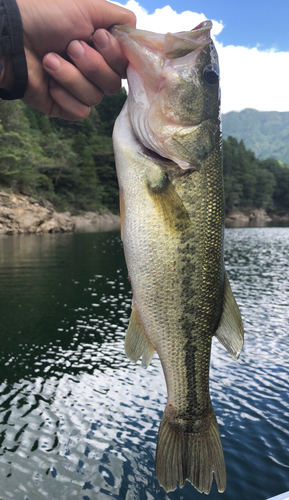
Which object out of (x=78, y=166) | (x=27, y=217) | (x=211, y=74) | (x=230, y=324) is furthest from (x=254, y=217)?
(x=211, y=74)

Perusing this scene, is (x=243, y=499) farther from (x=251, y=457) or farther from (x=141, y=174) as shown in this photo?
(x=141, y=174)

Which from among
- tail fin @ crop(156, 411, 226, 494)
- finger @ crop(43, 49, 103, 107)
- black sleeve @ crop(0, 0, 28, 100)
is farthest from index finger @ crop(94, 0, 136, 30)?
tail fin @ crop(156, 411, 226, 494)

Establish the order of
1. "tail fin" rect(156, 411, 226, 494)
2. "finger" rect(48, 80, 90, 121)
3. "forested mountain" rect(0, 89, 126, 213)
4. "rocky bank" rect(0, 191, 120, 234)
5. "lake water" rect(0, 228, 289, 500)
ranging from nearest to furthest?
"tail fin" rect(156, 411, 226, 494), "finger" rect(48, 80, 90, 121), "lake water" rect(0, 228, 289, 500), "rocky bank" rect(0, 191, 120, 234), "forested mountain" rect(0, 89, 126, 213)

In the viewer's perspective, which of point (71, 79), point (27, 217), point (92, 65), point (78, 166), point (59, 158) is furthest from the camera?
point (78, 166)

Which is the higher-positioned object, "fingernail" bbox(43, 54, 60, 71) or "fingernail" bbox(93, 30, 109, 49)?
"fingernail" bbox(93, 30, 109, 49)

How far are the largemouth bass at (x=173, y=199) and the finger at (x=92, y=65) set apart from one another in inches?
7.5

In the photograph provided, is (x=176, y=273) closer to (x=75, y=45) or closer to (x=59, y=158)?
(x=75, y=45)

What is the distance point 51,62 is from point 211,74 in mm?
1009

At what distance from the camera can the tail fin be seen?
2662mm

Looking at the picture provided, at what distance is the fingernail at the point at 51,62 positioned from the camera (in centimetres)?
268

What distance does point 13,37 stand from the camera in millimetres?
2479

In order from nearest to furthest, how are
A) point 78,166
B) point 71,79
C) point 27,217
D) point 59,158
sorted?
1. point 71,79
2. point 27,217
3. point 59,158
4. point 78,166

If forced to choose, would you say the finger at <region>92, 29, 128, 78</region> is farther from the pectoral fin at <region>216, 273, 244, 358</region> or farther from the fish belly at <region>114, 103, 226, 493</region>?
the pectoral fin at <region>216, 273, 244, 358</region>

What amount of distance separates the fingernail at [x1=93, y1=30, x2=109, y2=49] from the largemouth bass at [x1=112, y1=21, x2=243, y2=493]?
0.25 ft
